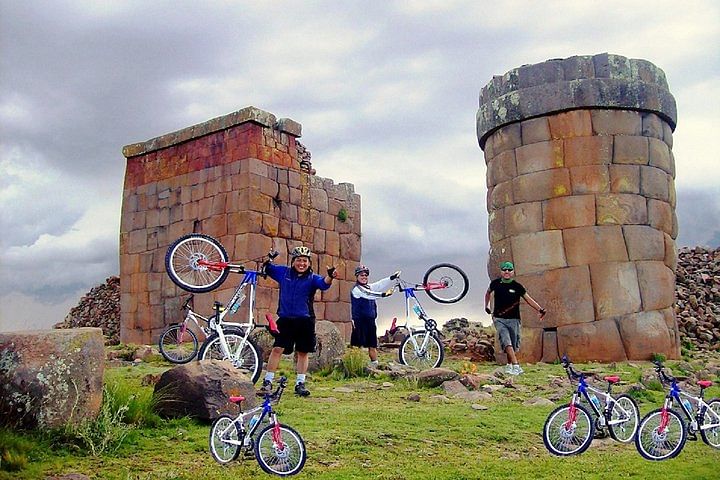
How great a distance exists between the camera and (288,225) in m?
16.1

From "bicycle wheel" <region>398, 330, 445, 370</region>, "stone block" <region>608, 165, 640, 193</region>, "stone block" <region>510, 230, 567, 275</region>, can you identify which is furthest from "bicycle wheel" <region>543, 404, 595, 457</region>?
"stone block" <region>608, 165, 640, 193</region>

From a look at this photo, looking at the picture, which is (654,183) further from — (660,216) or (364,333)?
(364,333)

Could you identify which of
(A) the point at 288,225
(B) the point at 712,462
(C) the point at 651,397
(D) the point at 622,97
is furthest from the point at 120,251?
(B) the point at 712,462

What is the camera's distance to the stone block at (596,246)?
12.4m

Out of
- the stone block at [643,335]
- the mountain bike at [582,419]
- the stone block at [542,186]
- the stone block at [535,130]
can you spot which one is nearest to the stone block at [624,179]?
the stone block at [542,186]

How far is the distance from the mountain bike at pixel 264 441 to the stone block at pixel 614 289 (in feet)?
26.5

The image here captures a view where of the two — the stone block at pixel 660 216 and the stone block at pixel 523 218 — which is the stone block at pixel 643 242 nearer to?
the stone block at pixel 660 216

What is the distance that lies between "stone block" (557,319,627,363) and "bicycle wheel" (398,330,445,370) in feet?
7.72

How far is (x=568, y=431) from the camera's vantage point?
5.87 metres

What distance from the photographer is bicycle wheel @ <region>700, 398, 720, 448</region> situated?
616 cm

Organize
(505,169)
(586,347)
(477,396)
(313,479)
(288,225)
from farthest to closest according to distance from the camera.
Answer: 1. (288,225)
2. (505,169)
3. (586,347)
4. (477,396)
5. (313,479)

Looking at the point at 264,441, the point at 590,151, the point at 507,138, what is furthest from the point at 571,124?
the point at 264,441

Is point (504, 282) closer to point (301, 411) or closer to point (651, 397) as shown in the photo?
point (651, 397)

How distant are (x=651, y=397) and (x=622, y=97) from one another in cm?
606
